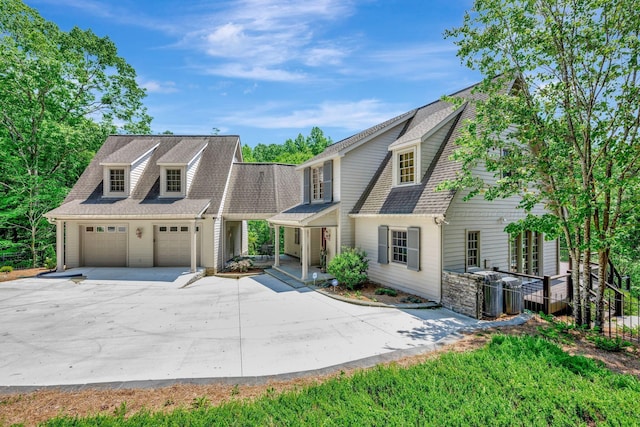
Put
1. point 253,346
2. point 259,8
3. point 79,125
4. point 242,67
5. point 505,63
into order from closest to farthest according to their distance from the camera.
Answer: point 253,346
point 505,63
point 259,8
point 242,67
point 79,125

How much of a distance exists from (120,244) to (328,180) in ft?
37.7

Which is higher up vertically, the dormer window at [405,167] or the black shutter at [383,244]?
Result: the dormer window at [405,167]

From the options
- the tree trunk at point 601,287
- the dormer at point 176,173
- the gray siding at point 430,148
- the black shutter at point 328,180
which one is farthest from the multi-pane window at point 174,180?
the tree trunk at point 601,287

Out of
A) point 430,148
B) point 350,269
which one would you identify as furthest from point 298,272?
point 430,148

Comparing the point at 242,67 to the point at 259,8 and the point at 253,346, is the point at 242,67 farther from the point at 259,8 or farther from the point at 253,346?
the point at 253,346

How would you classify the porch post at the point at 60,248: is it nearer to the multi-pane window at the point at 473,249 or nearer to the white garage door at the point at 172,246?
the white garage door at the point at 172,246

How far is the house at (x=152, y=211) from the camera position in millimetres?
14344

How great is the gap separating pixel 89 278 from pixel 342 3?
15.2 m

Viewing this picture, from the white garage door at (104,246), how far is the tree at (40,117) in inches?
218

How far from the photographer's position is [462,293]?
8.70 m

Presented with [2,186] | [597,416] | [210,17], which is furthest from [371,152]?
[2,186]

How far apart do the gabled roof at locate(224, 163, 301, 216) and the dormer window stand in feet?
24.3

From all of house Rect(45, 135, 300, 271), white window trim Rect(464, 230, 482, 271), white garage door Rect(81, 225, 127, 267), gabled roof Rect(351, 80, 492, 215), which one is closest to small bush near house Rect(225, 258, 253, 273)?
house Rect(45, 135, 300, 271)

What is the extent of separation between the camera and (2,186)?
58.8 ft
